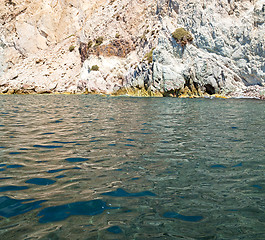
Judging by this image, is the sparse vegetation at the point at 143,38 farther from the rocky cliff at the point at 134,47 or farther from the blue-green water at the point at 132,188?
the blue-green water at the point at 132,188

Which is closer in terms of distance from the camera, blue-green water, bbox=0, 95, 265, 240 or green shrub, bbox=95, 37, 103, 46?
blue-green water, bbox=0, 95, 265, 240

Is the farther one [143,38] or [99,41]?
[99,41]

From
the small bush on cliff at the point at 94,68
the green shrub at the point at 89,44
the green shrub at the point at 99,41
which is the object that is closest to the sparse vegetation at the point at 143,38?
the green shrub at the point at 99,41

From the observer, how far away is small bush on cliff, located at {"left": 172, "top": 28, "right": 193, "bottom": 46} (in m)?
41.4

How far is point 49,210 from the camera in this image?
336 centimetres

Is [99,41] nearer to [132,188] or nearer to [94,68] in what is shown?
[94,68]

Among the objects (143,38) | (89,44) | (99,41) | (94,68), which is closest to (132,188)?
(94,68)

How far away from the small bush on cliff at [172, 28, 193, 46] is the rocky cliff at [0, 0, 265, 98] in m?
0.18

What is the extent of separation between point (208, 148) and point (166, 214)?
3.95m

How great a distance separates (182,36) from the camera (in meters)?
41.5

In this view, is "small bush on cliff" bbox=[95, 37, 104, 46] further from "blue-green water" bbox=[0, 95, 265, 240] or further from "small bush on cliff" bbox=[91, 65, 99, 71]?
"blue-green water" bbox=[0, 95, 265, 240]

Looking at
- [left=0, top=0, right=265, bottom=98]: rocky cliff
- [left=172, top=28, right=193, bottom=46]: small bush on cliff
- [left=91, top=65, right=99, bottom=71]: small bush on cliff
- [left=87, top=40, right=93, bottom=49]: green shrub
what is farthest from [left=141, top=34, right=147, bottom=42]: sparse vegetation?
[left=87, top=40, right=93, bottom=49]: green shrub

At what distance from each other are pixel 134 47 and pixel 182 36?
18.1 meters

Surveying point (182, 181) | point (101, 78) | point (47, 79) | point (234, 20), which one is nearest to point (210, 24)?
point (234, 20)
